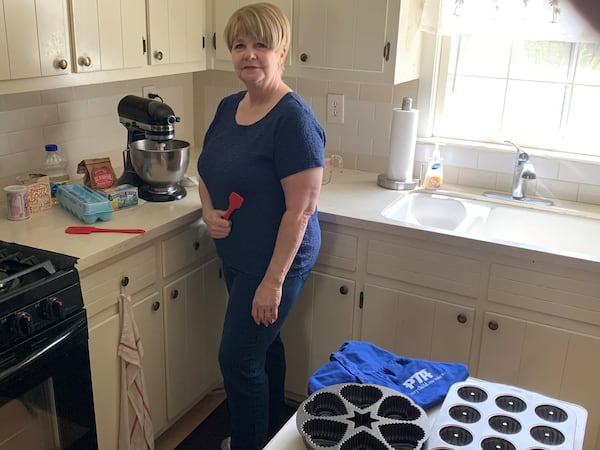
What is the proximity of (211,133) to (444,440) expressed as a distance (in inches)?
49.9

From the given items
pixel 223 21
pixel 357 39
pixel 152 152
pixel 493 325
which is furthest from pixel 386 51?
pixel 493 325

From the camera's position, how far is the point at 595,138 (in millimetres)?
2459

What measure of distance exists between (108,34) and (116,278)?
82cm

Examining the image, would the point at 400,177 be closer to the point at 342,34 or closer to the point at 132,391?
the point at 342,34

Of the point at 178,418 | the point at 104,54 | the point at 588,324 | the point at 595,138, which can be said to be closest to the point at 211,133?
the point at 104,54

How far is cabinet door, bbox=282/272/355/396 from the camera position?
2.37 metres

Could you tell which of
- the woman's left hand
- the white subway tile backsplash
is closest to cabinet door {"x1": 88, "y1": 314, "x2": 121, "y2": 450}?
the woman's left hand

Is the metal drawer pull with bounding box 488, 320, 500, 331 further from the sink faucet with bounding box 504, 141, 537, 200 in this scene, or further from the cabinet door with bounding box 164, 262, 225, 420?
the cabinet door with bounding box 164, 262, 225, 420

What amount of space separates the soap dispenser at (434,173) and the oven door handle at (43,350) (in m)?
1.43

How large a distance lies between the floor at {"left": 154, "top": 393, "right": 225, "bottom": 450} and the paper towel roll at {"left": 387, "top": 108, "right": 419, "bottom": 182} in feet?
3.86

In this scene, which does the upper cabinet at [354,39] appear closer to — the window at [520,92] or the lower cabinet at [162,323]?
the window at [520,92]

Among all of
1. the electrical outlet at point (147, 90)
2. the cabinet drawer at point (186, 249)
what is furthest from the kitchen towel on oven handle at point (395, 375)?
the electrical outlet at point (147, 90)

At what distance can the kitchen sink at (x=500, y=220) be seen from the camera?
2.29 metres

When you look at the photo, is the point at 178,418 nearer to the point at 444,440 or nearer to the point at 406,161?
the point at 406,161
